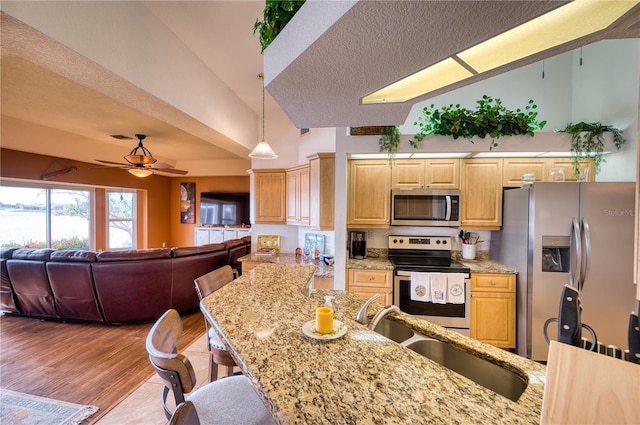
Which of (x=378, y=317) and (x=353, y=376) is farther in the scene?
(x=378, y=317)

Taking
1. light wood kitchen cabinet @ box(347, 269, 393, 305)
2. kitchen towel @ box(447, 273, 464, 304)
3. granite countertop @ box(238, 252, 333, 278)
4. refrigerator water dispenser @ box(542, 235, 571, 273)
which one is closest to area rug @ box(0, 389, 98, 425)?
granite countertop @ box(238, 252, 333, 278)

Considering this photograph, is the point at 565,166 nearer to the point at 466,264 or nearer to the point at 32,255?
the point at 466,264

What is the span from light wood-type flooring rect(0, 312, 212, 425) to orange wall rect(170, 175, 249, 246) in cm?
398

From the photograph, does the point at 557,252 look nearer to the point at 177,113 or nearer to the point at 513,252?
the point at 513,252

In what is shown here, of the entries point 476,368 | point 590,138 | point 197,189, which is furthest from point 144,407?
point 197,189

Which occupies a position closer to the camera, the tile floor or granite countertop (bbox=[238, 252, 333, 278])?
the tile floor

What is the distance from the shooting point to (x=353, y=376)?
926 mm

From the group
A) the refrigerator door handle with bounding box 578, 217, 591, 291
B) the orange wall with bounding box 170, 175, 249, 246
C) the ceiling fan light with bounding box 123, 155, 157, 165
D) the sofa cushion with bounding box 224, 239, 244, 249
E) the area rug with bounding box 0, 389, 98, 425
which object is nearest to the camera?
the area rug with bounding box 0, 389, 98, 425

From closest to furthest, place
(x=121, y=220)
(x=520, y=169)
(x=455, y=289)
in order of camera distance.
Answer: (x=455, y=289) → (x=520, y=169) → (x=121, y=220)

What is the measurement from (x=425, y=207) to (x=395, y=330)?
6.19 feet

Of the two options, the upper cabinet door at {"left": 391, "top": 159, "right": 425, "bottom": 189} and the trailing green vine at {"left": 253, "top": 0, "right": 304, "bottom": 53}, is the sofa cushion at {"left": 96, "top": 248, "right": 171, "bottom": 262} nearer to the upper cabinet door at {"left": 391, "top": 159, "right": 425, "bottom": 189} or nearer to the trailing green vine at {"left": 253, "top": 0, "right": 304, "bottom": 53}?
the upper cabinet door at {"left": 391, "top": 159, "right": 425, "bottom": 189}

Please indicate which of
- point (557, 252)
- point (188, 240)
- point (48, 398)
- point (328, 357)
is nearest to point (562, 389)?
point (328, 357)

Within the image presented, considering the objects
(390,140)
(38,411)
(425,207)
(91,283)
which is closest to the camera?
(38,411)

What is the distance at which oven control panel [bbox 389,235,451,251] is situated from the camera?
3.34 metres
